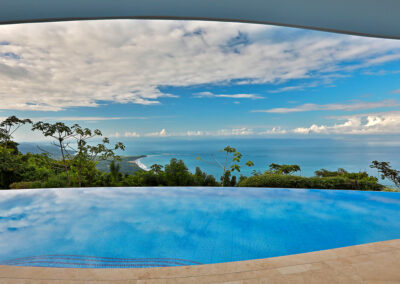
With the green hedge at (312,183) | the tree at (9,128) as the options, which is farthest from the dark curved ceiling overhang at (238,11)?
the tree at (9,128)

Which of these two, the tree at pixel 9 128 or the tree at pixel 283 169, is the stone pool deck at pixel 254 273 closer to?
the tree at pixel 283 169

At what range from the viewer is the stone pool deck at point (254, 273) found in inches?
67.7

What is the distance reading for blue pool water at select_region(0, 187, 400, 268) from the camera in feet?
10.3

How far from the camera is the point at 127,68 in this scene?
9.15m

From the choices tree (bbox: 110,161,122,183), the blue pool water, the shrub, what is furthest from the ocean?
the shrub

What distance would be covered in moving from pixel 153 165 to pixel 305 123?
8.49m

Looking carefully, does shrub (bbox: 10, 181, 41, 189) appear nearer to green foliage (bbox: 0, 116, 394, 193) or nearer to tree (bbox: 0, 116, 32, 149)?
green foliage (bbox: 0, 116, 394, 193)

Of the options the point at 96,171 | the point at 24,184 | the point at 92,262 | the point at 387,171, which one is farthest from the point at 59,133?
the point at 387,171

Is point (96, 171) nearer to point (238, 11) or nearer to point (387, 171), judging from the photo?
point (238, 11)

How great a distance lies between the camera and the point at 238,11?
2992mm

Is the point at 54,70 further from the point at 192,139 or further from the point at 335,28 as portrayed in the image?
the point at 335,28

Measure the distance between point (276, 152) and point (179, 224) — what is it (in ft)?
27.3

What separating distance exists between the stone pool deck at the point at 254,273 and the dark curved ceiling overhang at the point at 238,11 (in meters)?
2.71

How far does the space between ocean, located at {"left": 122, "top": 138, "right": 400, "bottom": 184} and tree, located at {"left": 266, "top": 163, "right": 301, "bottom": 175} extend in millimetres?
209
